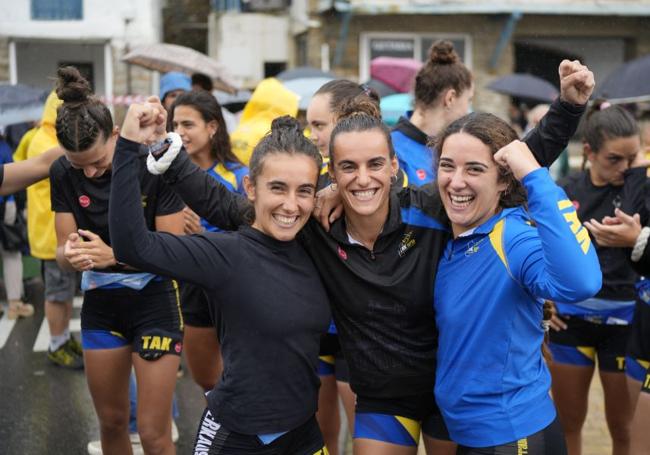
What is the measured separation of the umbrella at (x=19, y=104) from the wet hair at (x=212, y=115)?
290 centimetres

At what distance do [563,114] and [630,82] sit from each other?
553 cm

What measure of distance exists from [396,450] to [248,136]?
3050mm

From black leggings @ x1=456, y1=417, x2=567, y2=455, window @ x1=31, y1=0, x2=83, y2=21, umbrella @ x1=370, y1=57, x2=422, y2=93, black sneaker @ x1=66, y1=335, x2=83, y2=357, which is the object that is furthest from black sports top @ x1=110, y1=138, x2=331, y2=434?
window @ x1=31, y1=0, x2=83, y2=21

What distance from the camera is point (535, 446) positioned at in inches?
113

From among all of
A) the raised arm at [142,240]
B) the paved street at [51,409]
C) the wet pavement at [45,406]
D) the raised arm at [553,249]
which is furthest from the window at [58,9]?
the raised arm at [553,249]

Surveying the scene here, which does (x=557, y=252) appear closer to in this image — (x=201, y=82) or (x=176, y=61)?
(x=201, y=82)

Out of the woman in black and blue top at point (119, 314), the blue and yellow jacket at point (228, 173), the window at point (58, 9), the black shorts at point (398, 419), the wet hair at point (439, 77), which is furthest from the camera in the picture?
the window at point (58, 9)

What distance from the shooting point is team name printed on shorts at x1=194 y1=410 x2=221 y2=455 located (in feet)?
9.79

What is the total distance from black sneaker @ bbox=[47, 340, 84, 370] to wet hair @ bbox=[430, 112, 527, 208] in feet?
16.5

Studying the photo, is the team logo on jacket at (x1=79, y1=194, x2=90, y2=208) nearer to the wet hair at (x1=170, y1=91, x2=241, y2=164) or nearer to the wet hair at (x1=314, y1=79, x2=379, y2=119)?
the wet hair at (x1=170, y1=91, x2=241, y2=164)

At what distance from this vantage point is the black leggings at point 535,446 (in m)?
2.85

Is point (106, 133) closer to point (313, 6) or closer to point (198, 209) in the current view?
point (198, 209)

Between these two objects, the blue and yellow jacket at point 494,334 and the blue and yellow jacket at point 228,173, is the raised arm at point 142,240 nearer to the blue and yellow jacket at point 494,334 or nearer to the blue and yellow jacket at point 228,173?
the blue and yellow jacket at point 494,334

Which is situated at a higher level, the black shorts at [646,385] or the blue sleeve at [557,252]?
the blue sleeve at [557,252]
